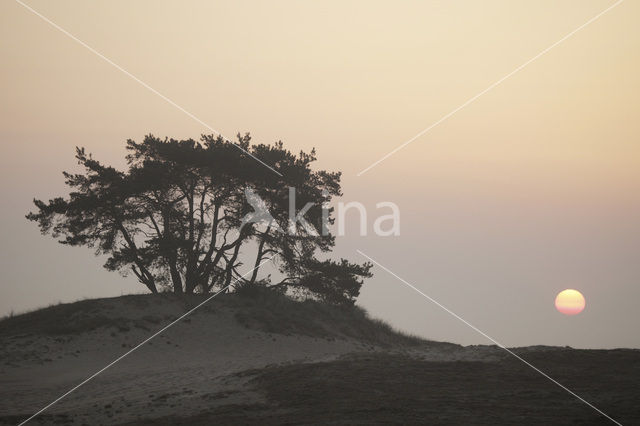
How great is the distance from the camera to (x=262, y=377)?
19328 millimetres

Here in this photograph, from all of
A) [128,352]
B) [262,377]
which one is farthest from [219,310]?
[262,377]

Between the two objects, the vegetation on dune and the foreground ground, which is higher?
the vegetation on dune

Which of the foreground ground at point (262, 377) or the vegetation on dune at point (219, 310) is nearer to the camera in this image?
the foreground ground at point (262, 377)

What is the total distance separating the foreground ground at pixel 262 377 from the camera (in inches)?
586

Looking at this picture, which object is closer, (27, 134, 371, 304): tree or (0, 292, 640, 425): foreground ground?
(0, 292, 640, 425): foreground ground

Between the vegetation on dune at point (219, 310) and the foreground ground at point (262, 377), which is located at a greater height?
the vegetation on dune at point (219, 310)

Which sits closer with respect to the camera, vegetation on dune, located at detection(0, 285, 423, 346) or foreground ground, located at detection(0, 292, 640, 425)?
foreground ground, located at detection(0, 292, 640, 425)

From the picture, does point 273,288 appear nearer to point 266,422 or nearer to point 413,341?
point 413,341

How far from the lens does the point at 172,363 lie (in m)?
25.3

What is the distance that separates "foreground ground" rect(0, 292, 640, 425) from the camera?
14875 mm

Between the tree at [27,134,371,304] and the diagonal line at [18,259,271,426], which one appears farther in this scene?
the tree at [27,134,371,304]

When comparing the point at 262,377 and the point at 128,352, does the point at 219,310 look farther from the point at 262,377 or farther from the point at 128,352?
the point at 262,377

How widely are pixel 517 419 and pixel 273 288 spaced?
23.2m

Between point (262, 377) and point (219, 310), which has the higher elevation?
point (219, 310)
